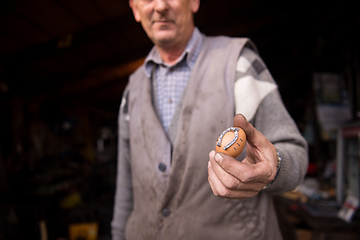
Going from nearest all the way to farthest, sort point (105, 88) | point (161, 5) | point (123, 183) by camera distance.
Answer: point (161, 5)
point (123, 183)
point (105, 88)

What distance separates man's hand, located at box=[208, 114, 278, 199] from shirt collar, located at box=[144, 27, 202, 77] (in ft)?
2.19

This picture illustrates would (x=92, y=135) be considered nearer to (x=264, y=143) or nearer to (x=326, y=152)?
(x=326, y=152)

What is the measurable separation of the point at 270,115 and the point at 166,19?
29.2 inches

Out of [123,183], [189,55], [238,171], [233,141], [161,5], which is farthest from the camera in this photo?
[123,183]

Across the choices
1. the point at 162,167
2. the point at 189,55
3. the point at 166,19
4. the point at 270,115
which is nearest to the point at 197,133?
the point at 162,167

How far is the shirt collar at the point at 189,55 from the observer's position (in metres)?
1.24

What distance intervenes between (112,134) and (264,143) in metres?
10.3

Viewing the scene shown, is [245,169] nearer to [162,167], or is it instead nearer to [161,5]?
[162,167]

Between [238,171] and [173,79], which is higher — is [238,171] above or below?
below

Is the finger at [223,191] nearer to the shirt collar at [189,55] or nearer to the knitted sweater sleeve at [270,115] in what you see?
the knitted sweater sleeve at [270,115]

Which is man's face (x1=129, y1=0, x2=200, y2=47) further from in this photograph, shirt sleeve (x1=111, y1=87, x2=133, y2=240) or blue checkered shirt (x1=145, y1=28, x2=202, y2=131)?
shirt sleeve (x1=111, y1=87, x2=133, y2=240)

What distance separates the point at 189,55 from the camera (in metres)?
1.24

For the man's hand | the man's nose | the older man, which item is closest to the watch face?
the man's hand

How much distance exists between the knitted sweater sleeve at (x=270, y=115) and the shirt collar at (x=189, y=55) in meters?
0.28
